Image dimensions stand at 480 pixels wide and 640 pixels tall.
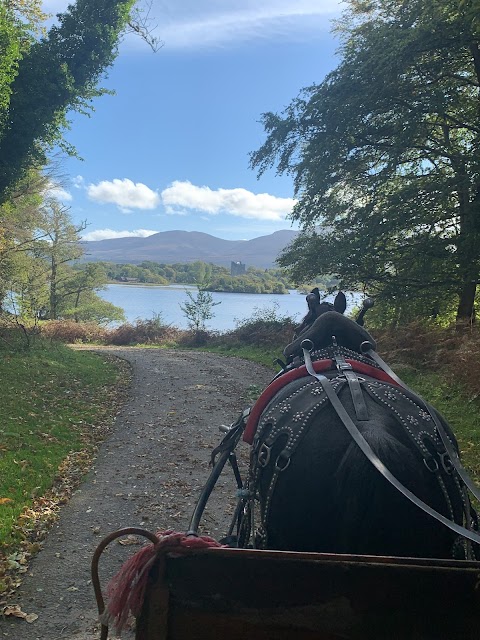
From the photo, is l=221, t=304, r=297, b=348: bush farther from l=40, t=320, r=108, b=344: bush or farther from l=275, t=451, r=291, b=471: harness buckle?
l=275, t=451, r=291, b=471: harness buckle

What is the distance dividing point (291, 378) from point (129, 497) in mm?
3601

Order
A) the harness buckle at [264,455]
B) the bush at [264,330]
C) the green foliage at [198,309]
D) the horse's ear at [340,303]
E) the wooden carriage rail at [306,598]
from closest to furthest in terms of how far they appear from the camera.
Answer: the wooden carriage rail at [306,598] → the harness buckle at [264,455] → the horse's ear at [340,303] → the bush at [264,330] → the green foliage at [198,309]

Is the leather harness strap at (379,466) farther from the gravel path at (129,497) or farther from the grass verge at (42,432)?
the grass verge at (42,432)

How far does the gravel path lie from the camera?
138 inches

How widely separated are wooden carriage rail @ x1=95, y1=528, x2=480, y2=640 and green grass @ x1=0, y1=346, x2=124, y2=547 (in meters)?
3.47

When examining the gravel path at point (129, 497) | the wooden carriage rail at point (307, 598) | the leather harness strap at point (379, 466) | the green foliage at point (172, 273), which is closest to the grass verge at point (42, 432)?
the gravel path at point (129, 497)

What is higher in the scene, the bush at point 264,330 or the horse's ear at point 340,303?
the horse's ear at point 340,303

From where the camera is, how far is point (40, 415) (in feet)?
26.9

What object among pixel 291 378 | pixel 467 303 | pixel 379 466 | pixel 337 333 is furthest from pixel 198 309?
pixel 379 466

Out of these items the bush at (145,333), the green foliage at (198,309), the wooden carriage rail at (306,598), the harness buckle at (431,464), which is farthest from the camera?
the bush at (145,333)

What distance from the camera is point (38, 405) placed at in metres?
8.80

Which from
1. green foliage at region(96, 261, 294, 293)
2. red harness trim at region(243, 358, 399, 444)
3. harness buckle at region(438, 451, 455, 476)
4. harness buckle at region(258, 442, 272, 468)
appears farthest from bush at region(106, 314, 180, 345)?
harness buckle at region(438, 451, 455, 476)

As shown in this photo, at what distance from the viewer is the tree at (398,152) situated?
11180 mm

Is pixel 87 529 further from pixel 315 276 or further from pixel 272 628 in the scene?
pixel 315 276
